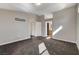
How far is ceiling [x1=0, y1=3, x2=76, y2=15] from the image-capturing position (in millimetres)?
1688

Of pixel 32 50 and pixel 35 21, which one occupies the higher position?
pixel 35 21

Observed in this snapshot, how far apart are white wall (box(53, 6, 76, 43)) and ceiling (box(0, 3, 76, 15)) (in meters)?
0.10

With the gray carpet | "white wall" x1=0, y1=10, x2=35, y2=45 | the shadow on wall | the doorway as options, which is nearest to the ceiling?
"white wall" x1=0, y1=10, x2=35, y2=45

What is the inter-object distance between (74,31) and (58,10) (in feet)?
1.68

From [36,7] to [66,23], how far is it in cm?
66

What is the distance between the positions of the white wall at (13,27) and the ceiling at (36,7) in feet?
0.28

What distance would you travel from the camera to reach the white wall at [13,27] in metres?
1.67

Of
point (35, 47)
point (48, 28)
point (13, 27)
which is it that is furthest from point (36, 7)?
point (35, 47)

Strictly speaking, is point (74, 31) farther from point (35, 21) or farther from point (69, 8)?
point (35, 21)

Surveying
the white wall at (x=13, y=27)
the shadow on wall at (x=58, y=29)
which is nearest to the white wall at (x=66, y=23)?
the shadow on wall at (x=58, y=29)

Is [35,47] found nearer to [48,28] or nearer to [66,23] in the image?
[48,28]

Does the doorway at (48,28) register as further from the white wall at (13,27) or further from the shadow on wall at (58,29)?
the white wall at (13,27)
